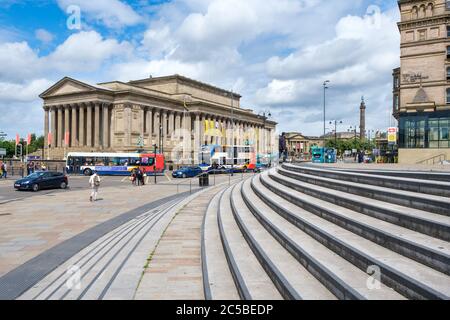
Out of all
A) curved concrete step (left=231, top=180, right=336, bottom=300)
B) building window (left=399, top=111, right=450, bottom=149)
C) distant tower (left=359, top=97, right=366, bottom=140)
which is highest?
distant tower (left=359, top=97, right=366, bottom=140)

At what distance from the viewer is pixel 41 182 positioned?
80.1ft

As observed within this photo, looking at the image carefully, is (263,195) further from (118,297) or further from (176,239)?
(118,297)

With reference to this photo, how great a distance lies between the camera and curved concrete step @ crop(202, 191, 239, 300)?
17.3 ft

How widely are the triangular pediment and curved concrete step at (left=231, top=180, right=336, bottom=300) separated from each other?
66477 millimetres

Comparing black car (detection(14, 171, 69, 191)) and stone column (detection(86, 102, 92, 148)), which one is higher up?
stone column (detection(86, 102, 92, 148))

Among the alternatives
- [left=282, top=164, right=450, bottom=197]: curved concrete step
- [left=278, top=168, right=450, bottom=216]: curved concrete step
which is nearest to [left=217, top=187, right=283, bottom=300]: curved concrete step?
[left=278, top=168, right=450, bottom=216]: curved concrete step

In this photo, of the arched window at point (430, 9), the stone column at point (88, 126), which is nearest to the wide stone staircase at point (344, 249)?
the arched window at point (430, 9)

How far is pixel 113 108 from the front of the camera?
70375 millimetres

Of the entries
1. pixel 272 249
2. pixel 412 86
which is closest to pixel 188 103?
pixel 412 86

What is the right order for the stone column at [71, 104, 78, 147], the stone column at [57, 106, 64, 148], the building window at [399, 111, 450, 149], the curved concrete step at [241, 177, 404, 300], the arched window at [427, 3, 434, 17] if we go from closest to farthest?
the curved concrete step at [241, 177, 404, 300] < the building window at [399, 111, 450, 149] < the arched window at [427, 3, 434, 17] < the stone column at [71, 104, 78, 147] < the stone column at [57, 106, 64, 148]

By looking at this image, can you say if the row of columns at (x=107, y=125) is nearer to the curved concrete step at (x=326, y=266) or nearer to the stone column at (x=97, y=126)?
the stone column at (x=97, y=126)

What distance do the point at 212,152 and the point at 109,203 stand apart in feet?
136

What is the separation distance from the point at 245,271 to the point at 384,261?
214 centimetres

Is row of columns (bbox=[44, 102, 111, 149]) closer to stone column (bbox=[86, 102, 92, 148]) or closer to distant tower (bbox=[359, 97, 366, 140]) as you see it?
stone column (bbox=[86, 102, 92, 148])
